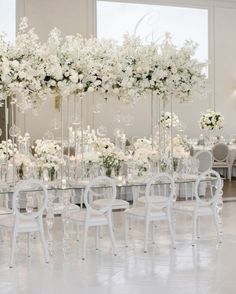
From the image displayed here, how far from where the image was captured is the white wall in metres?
14.3

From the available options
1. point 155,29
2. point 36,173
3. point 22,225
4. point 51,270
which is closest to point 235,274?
point 51,270

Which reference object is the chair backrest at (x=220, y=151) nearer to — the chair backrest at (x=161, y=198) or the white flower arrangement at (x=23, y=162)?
the chair backrest at (x=161, y=198)

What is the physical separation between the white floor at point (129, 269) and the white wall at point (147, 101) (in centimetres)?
753

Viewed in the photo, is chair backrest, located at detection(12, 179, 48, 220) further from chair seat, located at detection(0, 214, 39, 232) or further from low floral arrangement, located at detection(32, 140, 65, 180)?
low floral arrangement, located at detection(32, 140, 65, 180)

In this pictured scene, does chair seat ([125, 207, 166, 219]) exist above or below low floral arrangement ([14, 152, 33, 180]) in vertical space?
below

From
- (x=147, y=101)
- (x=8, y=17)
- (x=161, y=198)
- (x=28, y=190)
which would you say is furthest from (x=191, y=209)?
(x=8, y=17)

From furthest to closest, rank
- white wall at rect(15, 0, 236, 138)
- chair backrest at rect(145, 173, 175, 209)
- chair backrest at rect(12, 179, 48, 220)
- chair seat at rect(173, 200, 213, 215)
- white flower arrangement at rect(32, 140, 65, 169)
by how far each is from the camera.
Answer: white wall at rect(15, 0, 236, 138), white flower arrangement at rect(32, 140, 65, 169), chair seat at rect(173, 200, 213, 215), chair backrest at rect(145, 173, 175, 209), chair backrest at rect(12, 179, 48, 220)

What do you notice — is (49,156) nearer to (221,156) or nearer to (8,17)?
(221,156)

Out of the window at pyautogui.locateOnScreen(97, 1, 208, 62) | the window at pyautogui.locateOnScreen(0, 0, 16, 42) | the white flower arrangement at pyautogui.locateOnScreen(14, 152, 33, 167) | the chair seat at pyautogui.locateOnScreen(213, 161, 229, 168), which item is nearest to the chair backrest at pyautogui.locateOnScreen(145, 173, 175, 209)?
the white flower arrangement at pyautogui.locateOnScreen(14, 152, 33, 167)

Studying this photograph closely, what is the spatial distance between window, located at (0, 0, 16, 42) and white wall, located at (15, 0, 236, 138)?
191 mm

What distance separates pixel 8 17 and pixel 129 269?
380 inches

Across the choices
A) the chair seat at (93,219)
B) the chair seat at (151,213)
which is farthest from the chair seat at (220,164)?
the chair seat at (93,219)

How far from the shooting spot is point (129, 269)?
5.86 meters

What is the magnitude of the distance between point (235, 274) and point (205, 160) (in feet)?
16.3
